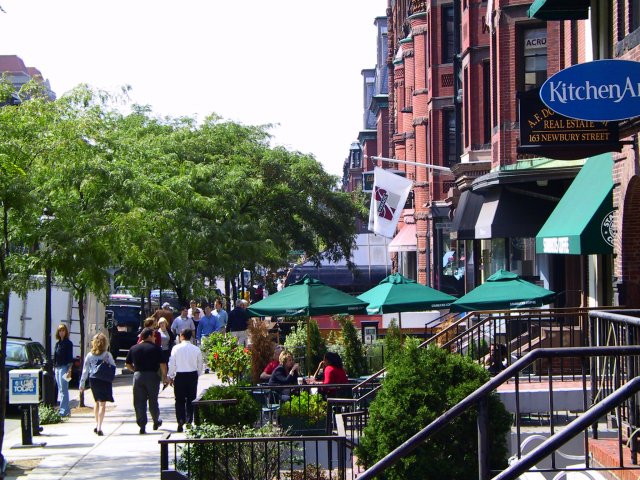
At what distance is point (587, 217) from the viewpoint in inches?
576

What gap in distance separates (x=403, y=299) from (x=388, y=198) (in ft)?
54.4

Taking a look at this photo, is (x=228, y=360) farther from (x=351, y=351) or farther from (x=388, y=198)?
(x=388, y=198)

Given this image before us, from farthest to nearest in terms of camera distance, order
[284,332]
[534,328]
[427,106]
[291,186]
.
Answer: [291,186] < [427,106] < [284,332] < [534,328]

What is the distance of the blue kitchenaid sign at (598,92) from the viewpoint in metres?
11.4

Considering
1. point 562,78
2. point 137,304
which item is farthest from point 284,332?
point 562,78

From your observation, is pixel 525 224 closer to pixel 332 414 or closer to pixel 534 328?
pixel 534 328

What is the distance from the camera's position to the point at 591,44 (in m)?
16.3

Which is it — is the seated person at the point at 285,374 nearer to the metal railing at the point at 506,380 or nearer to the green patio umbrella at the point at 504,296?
the green patio umbrella at the point at 504,296

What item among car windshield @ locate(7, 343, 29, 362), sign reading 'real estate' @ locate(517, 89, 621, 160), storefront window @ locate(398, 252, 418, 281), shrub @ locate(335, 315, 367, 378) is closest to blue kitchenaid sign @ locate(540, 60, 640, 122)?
sign reading 'real estate' @ locate(517, 89, 621, 160)

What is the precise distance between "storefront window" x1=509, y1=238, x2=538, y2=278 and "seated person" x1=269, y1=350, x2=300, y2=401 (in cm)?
971

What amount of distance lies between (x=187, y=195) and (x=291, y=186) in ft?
49.8

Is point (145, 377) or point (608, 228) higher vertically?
point (608, 228)

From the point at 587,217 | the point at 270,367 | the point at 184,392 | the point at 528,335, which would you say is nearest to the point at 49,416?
the point at 184,392

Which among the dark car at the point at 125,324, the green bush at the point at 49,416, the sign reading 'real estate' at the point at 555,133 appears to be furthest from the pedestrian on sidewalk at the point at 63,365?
the dark car at the point at 125,324
